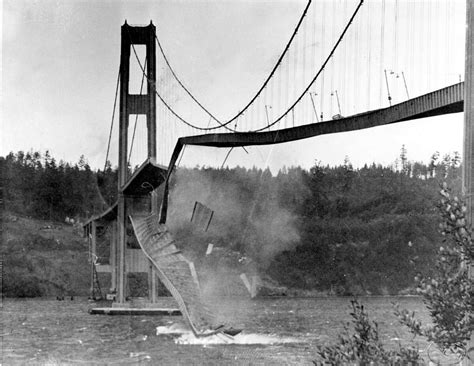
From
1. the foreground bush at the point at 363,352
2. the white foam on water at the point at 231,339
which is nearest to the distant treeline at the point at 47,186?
the white foam on water at the point at 231,339

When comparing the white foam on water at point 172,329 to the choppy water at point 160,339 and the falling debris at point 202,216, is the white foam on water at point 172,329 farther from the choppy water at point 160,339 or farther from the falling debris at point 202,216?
the falling debris at point 202,216

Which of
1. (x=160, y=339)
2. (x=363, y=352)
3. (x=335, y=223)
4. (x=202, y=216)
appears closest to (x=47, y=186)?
(x=335, y=223)

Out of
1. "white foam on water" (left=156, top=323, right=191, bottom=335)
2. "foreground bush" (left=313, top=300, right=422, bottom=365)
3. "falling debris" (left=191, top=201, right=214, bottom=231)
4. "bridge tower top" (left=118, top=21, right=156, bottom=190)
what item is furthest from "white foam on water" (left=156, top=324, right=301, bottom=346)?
"foreground bush" (left=313, top=300, right=422, bottom=365)

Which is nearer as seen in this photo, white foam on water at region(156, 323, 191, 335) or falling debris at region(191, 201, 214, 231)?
white foam on water at region(156, 323, 191, 335)

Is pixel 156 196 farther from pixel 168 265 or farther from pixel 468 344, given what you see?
pixel 468 344

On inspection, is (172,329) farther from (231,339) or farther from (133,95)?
(133,95)

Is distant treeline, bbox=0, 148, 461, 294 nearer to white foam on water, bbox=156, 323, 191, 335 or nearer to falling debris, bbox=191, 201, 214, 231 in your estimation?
falling debris, bbox=191, 201, 214, 231
